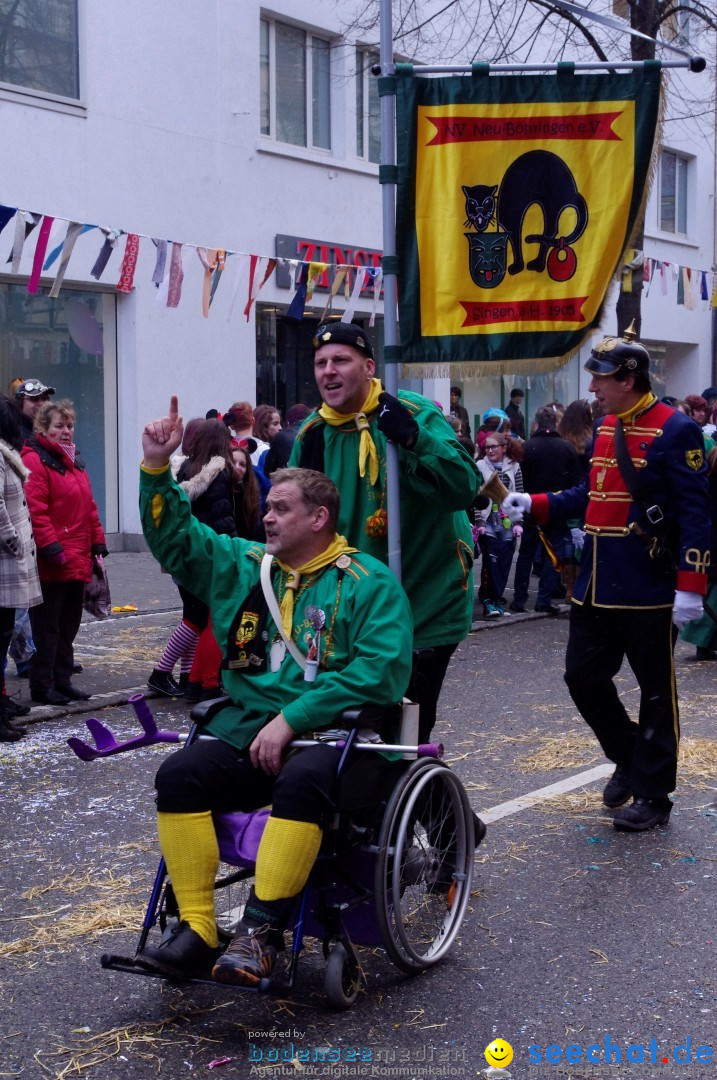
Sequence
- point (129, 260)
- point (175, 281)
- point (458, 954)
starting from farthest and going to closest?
point (175, 281) < point (129, 260) < point (458, 954)

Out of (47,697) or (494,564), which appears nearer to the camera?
(47,697)

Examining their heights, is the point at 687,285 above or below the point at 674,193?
below

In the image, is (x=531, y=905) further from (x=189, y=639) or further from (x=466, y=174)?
(x=189, y=639)

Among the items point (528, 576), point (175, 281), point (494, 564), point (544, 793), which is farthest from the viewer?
point (175, 281)

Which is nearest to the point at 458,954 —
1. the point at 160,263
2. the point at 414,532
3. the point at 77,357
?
the point at 414,532

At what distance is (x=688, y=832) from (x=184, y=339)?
11.6 meters

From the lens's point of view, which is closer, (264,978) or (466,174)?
(264,978)

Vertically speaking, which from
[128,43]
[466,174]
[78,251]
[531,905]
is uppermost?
[128,43]

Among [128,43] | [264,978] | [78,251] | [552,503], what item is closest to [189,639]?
[552,503]

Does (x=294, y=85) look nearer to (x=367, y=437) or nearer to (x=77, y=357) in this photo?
(x=77, y=357)

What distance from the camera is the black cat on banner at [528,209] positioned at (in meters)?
4.75

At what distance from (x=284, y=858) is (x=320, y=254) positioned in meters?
14.6

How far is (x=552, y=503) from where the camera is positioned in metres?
5.70

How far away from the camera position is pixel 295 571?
13.6 feet
